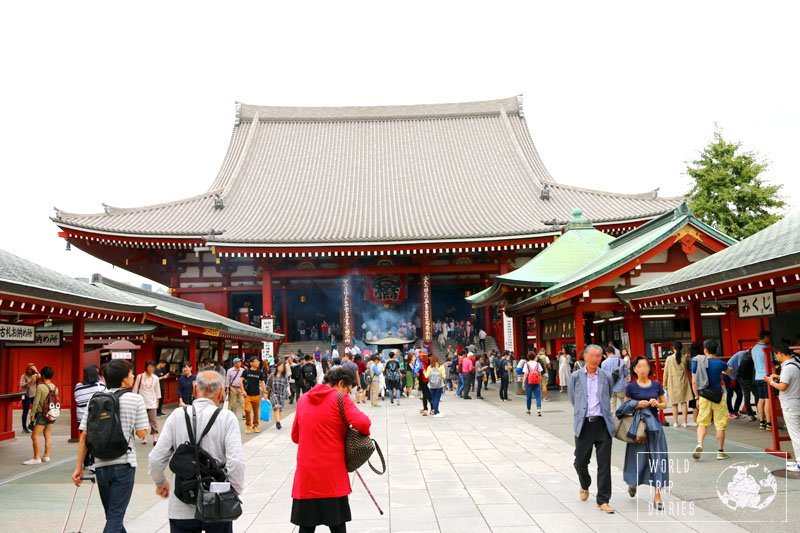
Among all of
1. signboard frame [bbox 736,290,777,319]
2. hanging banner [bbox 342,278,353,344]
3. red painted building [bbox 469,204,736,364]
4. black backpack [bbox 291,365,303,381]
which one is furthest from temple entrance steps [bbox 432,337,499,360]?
signboard frame [bbox 736,290,777,319]

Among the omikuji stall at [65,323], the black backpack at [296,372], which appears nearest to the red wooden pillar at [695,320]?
the black backpack at [296,372]

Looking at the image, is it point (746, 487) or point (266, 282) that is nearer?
point (746, 487)

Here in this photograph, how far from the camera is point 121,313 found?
13562mm

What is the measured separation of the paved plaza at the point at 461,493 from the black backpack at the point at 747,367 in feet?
3.13

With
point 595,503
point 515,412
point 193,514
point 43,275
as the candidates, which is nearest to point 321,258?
point 515,412

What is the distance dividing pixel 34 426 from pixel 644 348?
14015 millimetres

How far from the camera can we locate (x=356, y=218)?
3195 centimetres

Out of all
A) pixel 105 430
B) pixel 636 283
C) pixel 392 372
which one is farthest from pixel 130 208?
pixel 105 430

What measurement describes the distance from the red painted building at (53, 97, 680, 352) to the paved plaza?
1640cm

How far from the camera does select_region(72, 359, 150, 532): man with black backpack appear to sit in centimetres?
536

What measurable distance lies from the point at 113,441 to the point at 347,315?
24657mm

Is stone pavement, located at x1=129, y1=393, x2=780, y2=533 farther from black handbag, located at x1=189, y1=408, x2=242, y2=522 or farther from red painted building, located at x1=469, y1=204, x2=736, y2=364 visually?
red painted building, located at x1=469, y1=204, x2=736, y2=364

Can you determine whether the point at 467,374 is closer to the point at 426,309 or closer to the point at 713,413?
the point at 426,309

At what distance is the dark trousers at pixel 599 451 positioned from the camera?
7.01m
